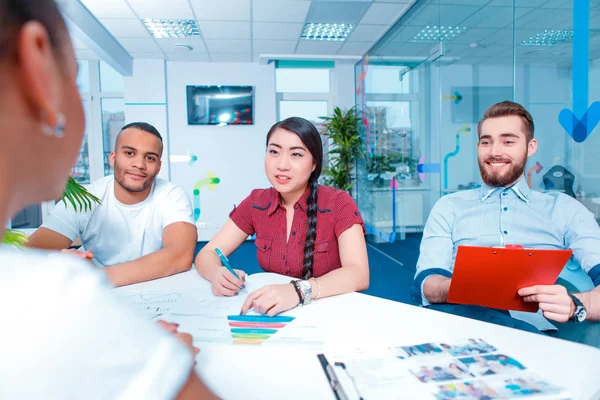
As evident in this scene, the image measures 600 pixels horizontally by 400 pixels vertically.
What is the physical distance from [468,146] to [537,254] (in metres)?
2.53

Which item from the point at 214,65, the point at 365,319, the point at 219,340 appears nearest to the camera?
the point at 219,340

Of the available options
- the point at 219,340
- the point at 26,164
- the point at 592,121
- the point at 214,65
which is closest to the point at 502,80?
the point at 592,121

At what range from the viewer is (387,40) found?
5.25 m

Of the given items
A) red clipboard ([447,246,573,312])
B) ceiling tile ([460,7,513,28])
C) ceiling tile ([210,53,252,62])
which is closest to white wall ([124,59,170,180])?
ceiling tile ([210,53,252,62])

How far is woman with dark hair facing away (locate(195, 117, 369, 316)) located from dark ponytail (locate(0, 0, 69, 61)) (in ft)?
3.97

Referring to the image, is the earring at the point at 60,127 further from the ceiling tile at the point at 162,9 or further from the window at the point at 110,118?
the window at the point at 110,118

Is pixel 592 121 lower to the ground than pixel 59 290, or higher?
higher

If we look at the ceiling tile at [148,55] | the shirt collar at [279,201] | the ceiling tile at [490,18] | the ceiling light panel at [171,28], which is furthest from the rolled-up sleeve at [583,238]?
the ceiling tile at [148,55]

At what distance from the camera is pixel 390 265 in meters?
4.90

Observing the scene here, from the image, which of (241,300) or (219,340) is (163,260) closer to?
(241,300)

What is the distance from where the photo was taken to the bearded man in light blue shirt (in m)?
1.66

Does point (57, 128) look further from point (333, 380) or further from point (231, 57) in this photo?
point (231, 57)

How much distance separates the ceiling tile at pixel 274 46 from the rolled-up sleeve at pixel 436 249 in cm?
448

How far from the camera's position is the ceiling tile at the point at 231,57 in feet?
20.1
